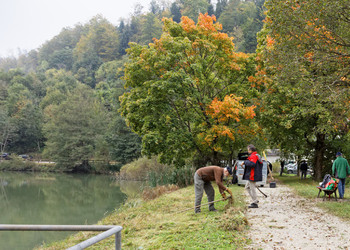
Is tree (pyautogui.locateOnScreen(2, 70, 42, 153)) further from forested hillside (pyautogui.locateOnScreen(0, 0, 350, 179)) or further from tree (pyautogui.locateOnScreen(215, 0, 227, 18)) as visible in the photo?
tree (pyautogui.locateOnScreen(215, 0, 227, 18))

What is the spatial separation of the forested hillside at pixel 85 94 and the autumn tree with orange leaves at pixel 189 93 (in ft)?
7.10

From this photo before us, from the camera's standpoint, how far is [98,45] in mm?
116438

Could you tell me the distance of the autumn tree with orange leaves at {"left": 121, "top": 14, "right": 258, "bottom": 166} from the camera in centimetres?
1889

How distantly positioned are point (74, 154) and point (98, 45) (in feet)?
243

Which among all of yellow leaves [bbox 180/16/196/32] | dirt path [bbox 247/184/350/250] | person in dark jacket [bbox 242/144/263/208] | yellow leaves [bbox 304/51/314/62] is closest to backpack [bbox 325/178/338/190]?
dirt path [bbox 247/184/350/250]

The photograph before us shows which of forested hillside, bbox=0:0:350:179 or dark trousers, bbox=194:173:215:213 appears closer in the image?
dark trousers, bbox=194:173:215:213

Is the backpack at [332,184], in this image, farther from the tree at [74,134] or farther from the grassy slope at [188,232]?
the tree at [74,134]

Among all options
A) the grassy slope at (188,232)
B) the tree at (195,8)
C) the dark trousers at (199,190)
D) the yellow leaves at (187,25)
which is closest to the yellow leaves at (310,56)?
the dark trousers at (199,190)

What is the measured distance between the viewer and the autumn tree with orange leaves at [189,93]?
62.0 feet

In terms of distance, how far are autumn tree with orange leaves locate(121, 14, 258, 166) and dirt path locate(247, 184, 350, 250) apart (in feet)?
28.8

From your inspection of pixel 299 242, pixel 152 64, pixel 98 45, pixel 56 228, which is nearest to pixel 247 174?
pixel 299 242

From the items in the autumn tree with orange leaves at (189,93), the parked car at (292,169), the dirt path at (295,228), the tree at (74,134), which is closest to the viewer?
the dirt path at (295,228)

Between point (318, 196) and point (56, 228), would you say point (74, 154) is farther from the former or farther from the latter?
point (56, 228)

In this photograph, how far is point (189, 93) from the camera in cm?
1981
